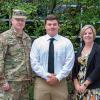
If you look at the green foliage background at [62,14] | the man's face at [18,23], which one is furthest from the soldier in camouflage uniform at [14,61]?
the green foliage background at [62,14]

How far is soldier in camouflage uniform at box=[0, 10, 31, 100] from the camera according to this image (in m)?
6.56

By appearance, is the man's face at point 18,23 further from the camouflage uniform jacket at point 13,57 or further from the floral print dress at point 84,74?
the floral print dress at point 84,74

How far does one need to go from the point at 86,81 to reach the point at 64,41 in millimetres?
738

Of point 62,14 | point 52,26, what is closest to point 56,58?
point 52,26

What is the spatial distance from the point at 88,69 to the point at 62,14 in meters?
2.98

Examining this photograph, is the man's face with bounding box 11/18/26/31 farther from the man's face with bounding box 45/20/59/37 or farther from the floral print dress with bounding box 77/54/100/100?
the floral print dress with bounding box 77/54/100/100

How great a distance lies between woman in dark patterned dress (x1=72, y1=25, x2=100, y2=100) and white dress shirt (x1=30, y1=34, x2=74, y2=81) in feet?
0.55

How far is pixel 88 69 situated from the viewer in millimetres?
6605

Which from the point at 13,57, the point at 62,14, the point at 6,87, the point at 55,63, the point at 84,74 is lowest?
the point at 6,87

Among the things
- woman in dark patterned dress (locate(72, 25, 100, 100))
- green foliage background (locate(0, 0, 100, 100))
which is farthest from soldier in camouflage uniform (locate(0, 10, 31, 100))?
green foliage background (locate(0, 0, 100, 100))

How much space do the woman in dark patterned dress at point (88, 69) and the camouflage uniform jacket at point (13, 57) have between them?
837 millimetres

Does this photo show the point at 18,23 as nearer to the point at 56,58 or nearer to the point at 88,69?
the point at 56,58

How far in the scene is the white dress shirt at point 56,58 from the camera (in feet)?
21.8

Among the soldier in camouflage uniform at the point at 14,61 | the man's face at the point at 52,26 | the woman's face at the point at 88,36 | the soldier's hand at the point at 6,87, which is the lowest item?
the soldier's hand at the point at 6,87
